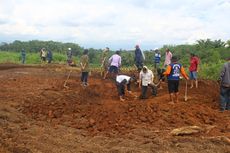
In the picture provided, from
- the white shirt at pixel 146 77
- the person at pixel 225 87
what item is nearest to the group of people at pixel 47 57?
the white shirt at pixel 146 77

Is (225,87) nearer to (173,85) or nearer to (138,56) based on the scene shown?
(173,85)

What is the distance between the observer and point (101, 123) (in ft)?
30.3

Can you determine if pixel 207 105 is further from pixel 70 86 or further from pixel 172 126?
pixel 70 86

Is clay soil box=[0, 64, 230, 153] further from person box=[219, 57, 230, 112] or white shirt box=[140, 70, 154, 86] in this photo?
white shirt box=[140, 70, 154, 86]

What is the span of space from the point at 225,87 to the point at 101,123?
412 cm

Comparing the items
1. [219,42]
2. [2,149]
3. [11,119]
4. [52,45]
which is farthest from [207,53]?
[52,45]

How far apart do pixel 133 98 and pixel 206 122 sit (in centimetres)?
400

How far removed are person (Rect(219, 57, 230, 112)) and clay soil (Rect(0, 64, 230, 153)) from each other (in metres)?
0.40

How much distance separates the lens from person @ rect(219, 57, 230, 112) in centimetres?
1086

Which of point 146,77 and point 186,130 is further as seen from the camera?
point 146,77

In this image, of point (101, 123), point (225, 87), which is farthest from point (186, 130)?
point (225, 87)

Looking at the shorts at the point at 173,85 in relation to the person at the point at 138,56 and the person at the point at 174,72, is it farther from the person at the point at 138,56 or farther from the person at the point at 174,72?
the person at the point at 138,56

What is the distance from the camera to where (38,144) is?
695 cm

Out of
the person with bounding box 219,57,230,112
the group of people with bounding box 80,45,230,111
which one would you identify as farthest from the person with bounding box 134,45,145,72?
the person with bounding box 219,57,230,112
